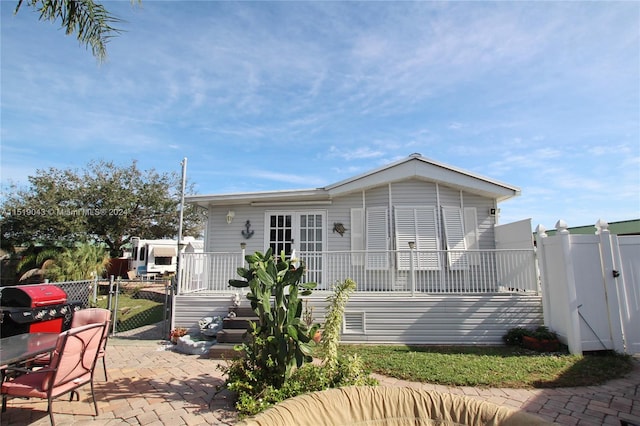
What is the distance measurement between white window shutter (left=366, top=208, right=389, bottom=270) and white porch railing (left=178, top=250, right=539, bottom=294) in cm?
3

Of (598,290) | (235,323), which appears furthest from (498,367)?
(235,323)

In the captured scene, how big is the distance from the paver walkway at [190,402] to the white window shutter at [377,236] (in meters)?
3.99

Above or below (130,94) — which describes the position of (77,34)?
below

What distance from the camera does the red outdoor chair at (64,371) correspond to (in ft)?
10.5

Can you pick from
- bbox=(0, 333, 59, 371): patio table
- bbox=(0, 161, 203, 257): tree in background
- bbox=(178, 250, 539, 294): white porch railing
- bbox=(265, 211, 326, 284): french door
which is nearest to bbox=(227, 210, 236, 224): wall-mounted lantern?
bbox=(265, 211, 326, 284): french door

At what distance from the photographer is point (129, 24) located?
17.9ft

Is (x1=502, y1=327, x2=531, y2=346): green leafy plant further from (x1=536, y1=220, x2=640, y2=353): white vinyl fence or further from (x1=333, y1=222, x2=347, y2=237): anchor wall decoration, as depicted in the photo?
(x1=333, y1=222, x2=347, y2=237): anchor wall decoration

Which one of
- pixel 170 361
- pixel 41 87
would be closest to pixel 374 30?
pixel 41 87

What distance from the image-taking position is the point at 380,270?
28.3ft

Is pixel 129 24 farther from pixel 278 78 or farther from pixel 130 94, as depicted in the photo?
pixel 278 78

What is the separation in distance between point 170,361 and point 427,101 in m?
9.01

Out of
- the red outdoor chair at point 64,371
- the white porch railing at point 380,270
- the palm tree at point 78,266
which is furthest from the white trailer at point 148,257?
the red outdoor chair at point 64,371

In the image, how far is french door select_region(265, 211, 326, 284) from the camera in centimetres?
942

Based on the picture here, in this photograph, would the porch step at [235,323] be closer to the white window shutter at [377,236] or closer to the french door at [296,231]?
the french door at [296,231]
